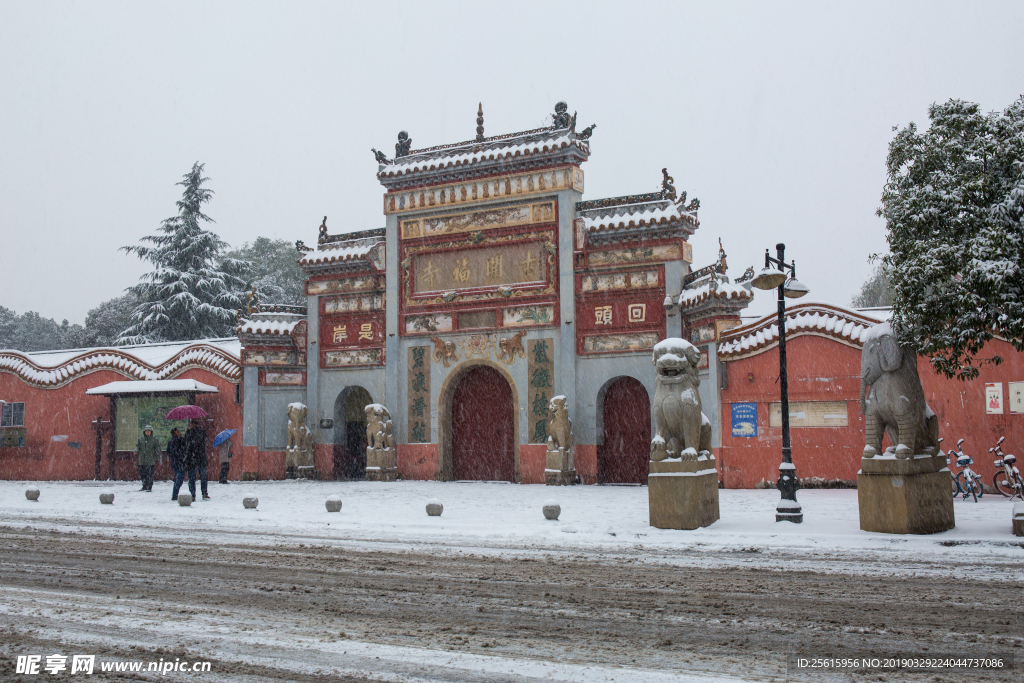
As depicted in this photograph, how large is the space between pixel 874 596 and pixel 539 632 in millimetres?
3075

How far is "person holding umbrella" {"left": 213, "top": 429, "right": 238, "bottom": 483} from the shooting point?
829 inches

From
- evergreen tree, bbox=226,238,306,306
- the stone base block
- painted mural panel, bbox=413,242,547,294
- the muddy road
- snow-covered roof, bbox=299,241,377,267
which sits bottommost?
the muddy road

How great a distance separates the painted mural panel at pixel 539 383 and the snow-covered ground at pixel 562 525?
210 centimetres

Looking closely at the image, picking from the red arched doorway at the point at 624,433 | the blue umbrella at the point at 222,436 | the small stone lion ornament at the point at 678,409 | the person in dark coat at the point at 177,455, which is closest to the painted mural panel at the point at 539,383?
the red arched doorway at the point at 624,433

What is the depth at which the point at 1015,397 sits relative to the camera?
15305 mm

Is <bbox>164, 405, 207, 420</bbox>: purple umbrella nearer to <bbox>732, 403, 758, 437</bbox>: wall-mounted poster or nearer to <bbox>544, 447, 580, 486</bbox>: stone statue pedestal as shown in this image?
<bbox>544, 447, 580, 486</bbox>: stone statue pedestal

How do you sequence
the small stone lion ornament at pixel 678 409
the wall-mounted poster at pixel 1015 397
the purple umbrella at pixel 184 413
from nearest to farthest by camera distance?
the small stone lion ornament at pixel 678 409, the wall-mounted poster at pixel 1015 397, the purple umbrella at pixel 184 413

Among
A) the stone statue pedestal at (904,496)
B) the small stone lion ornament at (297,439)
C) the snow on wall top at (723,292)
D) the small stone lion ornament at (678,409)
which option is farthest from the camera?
the small stone lion ornament at (297,439)

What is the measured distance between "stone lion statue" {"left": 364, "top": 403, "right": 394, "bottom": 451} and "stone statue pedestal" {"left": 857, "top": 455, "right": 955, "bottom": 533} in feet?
44.9

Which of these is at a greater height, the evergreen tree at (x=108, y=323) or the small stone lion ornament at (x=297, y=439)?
the evergreen tree at (x=108, y=323)

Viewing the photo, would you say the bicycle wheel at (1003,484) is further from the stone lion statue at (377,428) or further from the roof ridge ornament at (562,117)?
the stone lion statue at (377,428)

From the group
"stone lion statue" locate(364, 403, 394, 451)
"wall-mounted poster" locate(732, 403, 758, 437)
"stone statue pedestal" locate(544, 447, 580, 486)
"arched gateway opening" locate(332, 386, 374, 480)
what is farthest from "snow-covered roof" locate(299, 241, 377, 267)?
"wall-mounted poster" locate(732, 403, 758, 437)

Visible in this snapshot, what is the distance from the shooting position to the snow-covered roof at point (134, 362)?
930 inches

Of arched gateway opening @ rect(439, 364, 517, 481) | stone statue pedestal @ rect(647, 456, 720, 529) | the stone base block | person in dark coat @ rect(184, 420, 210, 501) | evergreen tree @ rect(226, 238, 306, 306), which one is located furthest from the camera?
evergreen tree @ rect(226, 238, 306, 306)
